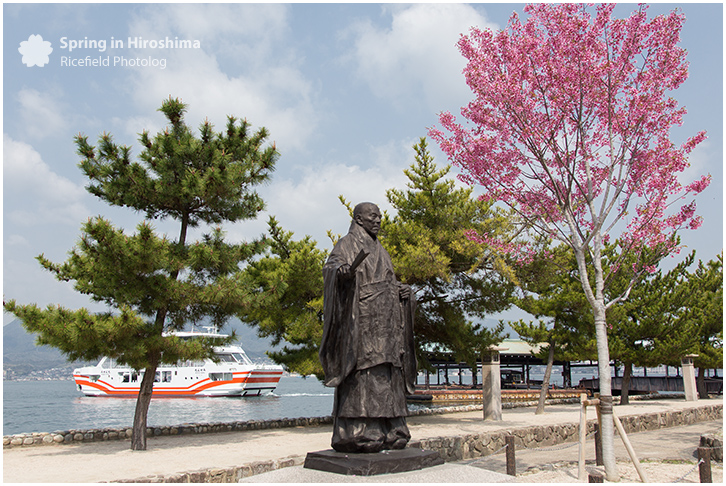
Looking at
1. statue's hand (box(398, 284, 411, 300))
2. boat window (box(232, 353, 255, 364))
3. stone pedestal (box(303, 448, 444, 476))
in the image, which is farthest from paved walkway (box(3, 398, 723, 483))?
boat window (box(232, 353, 255, 364))

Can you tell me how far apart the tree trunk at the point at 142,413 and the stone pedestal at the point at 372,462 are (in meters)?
6.94

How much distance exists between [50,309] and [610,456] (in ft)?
32.6

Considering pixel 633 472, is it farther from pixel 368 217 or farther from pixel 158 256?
pixel 158 256

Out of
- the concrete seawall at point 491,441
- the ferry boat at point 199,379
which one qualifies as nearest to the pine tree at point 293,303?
the concrete seawall at point 491,441

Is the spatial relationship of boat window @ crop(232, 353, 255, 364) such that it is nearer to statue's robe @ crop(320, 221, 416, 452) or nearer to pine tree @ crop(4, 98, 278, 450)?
pine tree @ crop(4, 98, 278, 450)

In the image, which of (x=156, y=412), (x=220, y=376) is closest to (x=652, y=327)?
(x=156, y=412)

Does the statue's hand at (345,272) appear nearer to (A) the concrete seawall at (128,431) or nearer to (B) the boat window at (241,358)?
(A) the concrete seawall at (128,431)

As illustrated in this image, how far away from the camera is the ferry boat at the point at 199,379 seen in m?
48.2

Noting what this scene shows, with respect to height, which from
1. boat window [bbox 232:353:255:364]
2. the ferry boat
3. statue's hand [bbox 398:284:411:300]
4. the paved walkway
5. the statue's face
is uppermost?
the statue's face

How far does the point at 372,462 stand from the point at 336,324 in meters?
1.38

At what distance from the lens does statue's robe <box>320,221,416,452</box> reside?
5254mm

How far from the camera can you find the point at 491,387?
16.1 m

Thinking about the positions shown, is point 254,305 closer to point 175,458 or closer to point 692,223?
point 175,458

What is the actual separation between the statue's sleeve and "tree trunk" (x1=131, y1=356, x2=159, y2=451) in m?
6.77
